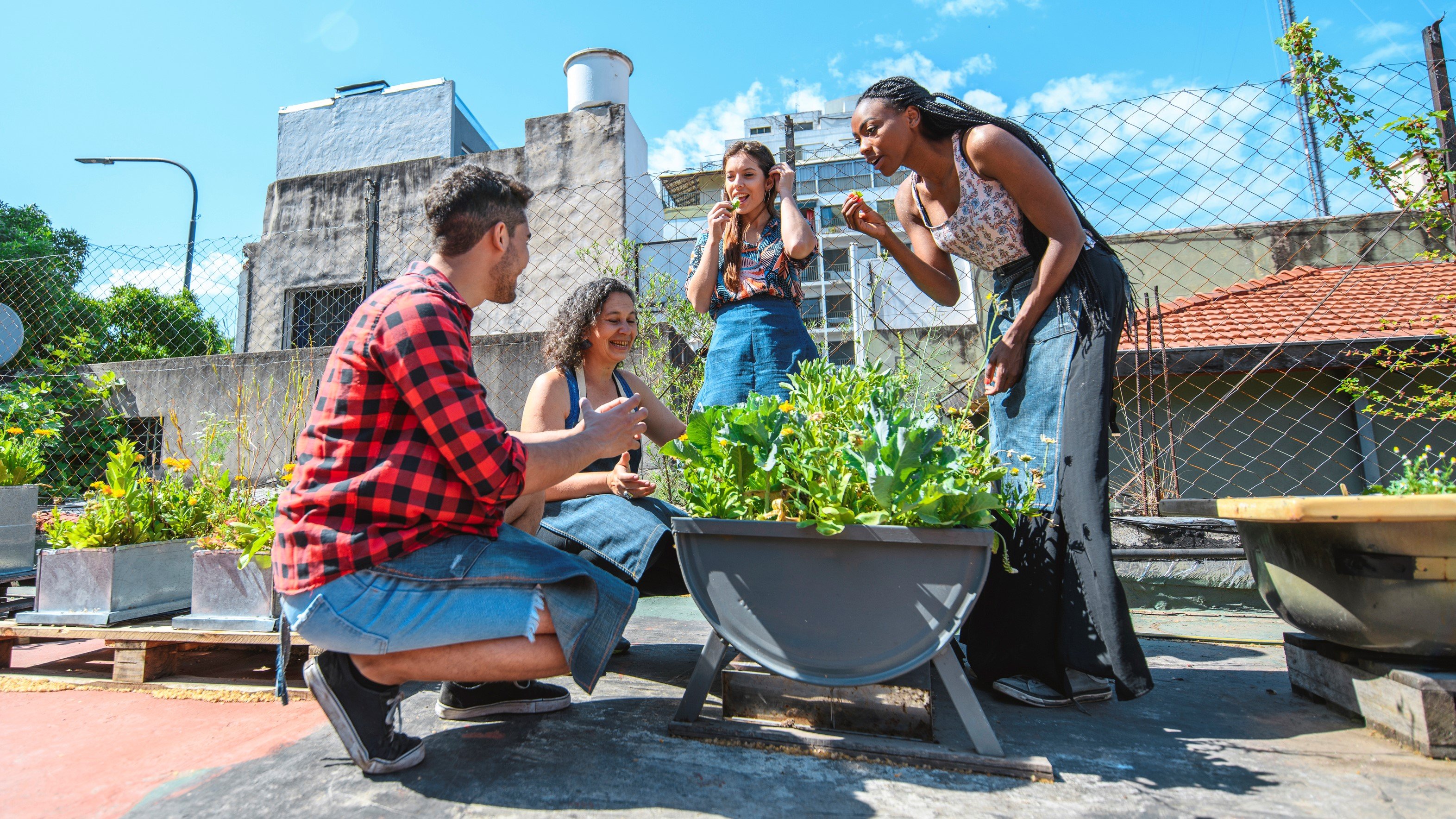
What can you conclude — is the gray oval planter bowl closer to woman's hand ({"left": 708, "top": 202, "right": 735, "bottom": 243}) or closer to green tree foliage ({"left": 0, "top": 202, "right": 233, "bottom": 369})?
woman's hand ({"left": 708, "top": 202, "right": 735, "bottom": 243})

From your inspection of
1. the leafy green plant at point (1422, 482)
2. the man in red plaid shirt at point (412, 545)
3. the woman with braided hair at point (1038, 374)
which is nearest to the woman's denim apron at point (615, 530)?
the man in red plaid shirt at point (412, 545)

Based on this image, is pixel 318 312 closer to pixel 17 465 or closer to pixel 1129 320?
pixel 17 465

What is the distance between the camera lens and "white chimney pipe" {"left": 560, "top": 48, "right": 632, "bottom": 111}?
8430mm

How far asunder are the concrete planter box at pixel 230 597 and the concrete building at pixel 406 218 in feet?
18.0

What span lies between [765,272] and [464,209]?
4.03ft

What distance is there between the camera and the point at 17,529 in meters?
2.98

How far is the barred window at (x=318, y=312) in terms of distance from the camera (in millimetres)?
8227

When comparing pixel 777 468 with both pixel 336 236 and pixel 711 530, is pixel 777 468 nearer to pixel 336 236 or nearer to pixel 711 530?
pixel 711 530

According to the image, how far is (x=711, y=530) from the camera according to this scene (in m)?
1.48

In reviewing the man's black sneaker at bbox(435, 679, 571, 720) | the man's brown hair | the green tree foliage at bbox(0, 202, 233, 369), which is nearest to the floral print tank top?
the man's brown hair

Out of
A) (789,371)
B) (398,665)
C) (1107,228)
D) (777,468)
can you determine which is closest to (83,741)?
(398,665)

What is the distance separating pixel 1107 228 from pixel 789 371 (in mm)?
2872

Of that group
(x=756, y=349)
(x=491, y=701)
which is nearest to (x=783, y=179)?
(x=756, y=349)

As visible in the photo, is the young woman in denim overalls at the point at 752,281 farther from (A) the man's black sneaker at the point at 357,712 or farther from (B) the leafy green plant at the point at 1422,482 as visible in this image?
(B) the leafy green plant at the point at 1422,482
